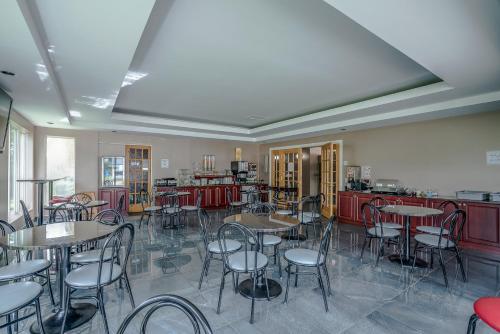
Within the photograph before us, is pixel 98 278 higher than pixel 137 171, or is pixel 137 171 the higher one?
pixel 137 171

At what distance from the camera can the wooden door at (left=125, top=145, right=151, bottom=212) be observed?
25.1 feet

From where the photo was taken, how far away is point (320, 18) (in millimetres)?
2350

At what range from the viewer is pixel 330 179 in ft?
22.5

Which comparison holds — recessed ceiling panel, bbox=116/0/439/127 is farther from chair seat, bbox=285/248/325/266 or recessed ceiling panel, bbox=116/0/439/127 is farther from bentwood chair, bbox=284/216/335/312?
chair seat, bbox=285/248/325/266

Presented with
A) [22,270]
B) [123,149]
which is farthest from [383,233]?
[123,149]

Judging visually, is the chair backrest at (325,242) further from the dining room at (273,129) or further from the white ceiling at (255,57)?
the white ceiling at (255,57)

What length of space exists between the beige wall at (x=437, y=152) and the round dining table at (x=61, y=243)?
588 centimetres

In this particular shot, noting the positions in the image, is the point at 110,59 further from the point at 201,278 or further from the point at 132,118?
the point at 132,118

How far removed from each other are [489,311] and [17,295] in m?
3.04

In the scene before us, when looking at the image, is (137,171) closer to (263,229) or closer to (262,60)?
(262,60)

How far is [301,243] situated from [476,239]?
2953 millimetres

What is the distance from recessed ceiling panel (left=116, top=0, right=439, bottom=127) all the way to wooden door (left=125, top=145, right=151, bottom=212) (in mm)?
2523

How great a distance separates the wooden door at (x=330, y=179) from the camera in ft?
22.1

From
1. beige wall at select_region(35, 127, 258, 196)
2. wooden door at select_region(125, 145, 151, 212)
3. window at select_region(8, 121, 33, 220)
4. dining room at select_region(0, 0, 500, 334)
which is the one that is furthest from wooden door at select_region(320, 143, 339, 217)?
window at select_region(8, 121, 33, 220)
